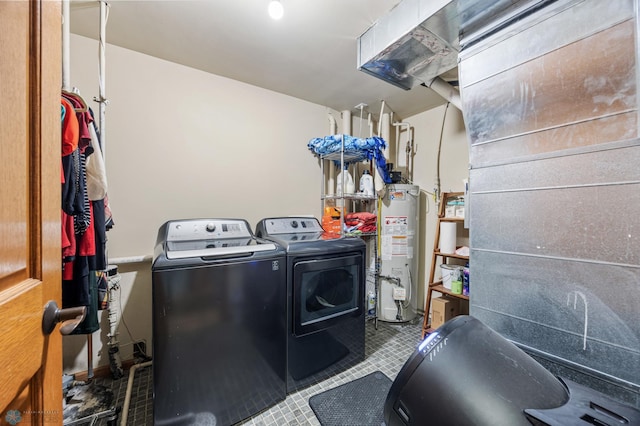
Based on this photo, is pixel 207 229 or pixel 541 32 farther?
pixel 207 229

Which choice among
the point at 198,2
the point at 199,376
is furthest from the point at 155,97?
the point at 199,376

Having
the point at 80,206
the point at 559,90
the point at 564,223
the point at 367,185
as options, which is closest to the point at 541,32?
the point at 559,90

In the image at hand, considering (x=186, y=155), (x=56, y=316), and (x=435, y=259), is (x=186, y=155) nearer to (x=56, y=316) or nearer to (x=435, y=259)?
(x=56, y=316)

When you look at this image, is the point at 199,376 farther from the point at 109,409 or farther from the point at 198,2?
the point at 198,2

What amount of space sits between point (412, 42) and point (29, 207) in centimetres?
197

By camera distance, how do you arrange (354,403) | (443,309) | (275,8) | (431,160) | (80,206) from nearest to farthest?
(80,206) < (275,8) < (354,403) < (443,309) < (431,160)

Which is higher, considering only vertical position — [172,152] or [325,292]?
[172,152]

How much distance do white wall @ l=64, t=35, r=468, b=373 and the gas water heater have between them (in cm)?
41

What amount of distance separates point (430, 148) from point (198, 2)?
258cm

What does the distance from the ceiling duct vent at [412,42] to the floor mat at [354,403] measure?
237 cm

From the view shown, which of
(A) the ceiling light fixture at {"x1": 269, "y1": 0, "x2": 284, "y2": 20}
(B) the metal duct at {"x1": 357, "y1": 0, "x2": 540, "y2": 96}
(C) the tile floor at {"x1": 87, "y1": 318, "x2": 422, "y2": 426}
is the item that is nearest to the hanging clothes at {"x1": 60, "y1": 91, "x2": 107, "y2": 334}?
(C) the tile floor at {"x1": 87, "y1": 318, "x2": 422, "y2": 426}

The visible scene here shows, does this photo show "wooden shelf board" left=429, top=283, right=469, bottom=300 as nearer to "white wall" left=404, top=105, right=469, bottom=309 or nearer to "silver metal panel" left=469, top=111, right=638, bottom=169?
"white wall" left=404, top=105, right=469, bottom=309

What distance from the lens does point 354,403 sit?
1.62 m

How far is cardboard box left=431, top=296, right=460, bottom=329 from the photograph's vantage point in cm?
229
